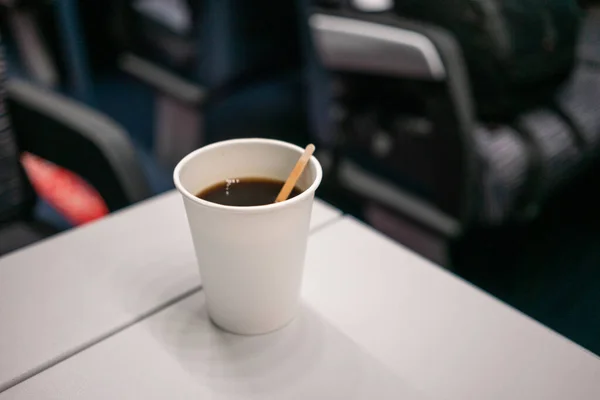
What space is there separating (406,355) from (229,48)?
1141 millimetres

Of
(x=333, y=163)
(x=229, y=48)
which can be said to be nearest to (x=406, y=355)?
(x=333, y=163)

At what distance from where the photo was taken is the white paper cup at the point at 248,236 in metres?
0.45

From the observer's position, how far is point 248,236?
454mm

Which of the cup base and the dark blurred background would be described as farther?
the dark blurred background

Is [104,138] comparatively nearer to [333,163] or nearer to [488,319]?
[488,319]

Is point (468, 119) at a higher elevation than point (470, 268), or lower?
higher

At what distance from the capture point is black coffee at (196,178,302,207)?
0.51 meters

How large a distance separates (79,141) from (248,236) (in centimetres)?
45

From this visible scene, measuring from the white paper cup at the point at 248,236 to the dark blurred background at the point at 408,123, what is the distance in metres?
0.29

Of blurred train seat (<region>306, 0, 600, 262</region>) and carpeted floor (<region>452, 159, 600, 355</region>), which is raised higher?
blurred train seat (<region>306, 0, 600, 262</region>)

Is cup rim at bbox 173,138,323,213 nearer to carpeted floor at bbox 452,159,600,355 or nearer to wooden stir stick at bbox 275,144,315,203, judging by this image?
wooden stir stick at bbox 275,144,315,203

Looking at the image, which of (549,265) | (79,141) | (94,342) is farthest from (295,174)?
(549,265)

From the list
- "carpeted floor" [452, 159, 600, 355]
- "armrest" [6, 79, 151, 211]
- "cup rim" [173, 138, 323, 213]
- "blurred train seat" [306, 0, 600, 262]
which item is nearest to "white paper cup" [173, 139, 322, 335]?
"cup rim" [173, 138, 323, 213]

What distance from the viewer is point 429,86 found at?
111cm
